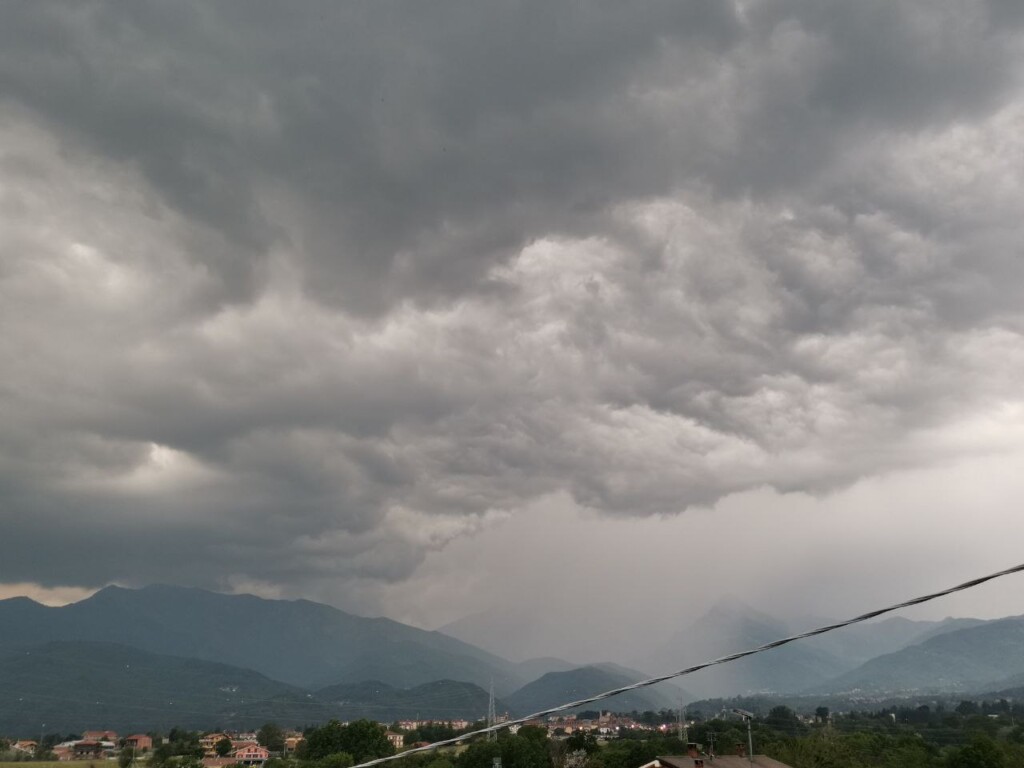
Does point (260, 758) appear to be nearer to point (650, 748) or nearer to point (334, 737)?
point (334, 737)

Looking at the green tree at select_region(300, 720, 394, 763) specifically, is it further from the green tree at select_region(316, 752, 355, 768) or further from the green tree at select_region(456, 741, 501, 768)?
the green tree at select_region(456, 741, 501, 768)

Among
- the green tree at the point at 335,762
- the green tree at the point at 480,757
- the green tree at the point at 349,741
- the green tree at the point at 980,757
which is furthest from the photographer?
the green tree at the point at 349,741

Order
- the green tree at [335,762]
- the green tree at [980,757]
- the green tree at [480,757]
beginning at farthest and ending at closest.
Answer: the green tree at [480,757] → the green tree at [335,762] → the green tree at [980,757]

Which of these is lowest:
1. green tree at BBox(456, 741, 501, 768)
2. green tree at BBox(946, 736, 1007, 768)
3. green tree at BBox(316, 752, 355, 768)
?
green tree at BBox(946, 736, 1007, 768)

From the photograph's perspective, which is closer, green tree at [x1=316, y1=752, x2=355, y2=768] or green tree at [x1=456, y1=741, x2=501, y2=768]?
green tree at [x1=316, y1=752, x2=355, y2=768]

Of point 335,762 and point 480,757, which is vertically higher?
point 335,762

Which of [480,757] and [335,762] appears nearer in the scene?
[480,757]

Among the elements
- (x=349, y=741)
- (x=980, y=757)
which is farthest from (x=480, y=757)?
(x=980, y=757)

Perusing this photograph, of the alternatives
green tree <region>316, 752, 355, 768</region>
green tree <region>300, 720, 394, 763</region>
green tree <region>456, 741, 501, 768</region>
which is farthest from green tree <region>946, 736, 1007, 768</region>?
green tree <region>300, 720, 394, 763</region>

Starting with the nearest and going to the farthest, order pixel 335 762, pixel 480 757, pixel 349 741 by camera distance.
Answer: pixel 480 757, pixel 335 762, pixel 349 741

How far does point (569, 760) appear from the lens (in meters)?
111

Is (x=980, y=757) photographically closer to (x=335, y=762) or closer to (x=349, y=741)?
(x=335, y=762)

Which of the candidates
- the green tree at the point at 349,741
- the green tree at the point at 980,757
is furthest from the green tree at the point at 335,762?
the green tree at the point at 980,757

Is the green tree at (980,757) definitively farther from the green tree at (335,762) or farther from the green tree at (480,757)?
the green tree at (335,762)
